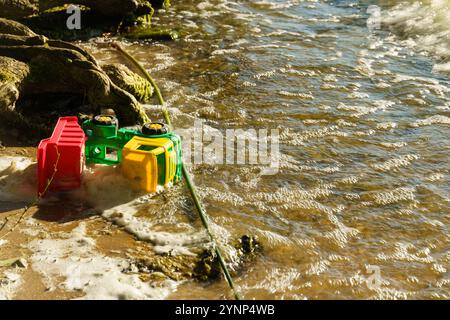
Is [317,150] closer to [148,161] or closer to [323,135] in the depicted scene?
[323,135]

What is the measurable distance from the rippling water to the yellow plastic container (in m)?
0.27

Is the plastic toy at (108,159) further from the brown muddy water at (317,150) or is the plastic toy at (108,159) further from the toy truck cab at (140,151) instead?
the brown muddy water at (317,150)

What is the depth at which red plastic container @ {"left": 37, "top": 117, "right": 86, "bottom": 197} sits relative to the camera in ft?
20.6

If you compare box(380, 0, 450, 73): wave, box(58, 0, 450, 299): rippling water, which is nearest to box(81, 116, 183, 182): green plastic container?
box(58, 0, 450, 299): rippling water

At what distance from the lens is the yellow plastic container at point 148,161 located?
636 cm

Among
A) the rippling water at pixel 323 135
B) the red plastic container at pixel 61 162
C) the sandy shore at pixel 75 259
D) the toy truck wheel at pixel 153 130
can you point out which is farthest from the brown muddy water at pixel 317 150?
the toy truck wheel at pixel 153 130

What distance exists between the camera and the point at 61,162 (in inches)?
251

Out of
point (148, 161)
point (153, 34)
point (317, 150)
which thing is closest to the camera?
point (148, 161)

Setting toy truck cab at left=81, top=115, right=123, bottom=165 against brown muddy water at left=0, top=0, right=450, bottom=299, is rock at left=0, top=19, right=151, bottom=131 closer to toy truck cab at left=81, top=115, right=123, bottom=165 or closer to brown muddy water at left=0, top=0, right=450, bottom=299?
brown muddy water at left=0, top=0, right=450, bottom=299

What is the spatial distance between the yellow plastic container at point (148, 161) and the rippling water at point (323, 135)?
10.6 inches

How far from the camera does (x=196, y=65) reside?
11047 millimetres

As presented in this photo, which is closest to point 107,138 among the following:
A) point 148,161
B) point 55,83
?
point 148,161

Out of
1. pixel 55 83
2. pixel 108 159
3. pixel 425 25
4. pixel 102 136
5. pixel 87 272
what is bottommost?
pixel 87 272

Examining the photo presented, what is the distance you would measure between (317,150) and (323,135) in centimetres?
51
